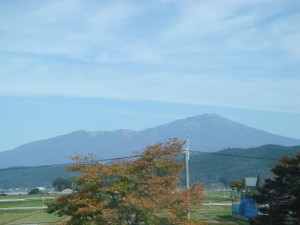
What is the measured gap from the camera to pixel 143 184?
17.8 m

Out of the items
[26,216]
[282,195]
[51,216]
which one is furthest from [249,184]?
[282,195]

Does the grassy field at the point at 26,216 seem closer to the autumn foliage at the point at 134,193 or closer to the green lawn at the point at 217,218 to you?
the autumn foliage at the point at 134,193

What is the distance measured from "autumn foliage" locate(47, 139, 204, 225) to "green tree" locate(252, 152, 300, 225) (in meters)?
2.72

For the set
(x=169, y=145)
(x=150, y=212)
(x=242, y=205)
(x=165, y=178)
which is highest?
(x=169, y=145)

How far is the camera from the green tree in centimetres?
1791

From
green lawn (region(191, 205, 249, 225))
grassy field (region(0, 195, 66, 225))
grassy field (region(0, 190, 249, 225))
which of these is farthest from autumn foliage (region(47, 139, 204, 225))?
green lawn (region(191, 205, 249, 225))

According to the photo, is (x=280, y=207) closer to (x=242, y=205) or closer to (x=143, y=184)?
(x=143, y=184)

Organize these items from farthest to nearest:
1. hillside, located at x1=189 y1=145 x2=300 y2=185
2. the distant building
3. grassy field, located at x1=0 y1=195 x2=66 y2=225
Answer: hillside, located at x1=189 y1=145 x2=300 y2=185 → the distant building → grassy field, located at x1=0 y1=195 x2=66 y2=225

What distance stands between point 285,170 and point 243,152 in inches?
6964

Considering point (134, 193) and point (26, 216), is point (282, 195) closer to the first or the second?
point (134, 193)

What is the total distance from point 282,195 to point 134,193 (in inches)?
226

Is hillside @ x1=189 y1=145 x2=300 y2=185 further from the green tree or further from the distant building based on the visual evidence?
the green tree

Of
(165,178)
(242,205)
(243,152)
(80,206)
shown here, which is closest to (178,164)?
(165,178)

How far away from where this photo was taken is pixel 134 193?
57.3 ft
